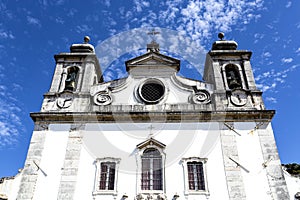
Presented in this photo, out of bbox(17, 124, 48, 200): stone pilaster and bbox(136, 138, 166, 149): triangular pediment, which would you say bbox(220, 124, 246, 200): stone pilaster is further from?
bbox(17, 124, 48, 200): stone pilaster

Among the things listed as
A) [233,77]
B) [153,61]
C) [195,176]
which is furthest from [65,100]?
[233,77]

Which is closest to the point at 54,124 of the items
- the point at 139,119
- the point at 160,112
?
the point at 139,119

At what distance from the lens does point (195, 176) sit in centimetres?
1109

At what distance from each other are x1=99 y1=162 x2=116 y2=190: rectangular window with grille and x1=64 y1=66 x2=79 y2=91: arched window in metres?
4.57

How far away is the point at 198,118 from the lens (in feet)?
40.7

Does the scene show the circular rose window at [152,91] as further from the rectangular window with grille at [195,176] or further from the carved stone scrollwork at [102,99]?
the rectangular window with grille at [195,176]

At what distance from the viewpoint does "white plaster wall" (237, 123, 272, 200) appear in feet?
34.9

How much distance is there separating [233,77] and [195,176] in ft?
18.7

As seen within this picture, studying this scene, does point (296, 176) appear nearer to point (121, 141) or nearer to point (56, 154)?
point (121, 141)

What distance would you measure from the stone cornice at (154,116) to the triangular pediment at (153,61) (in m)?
3.02

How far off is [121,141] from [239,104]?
5.56m

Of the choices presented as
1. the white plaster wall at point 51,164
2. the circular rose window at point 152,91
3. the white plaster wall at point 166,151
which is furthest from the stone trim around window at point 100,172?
the circular rose window at point 152,91

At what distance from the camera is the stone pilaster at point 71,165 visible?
10762mm

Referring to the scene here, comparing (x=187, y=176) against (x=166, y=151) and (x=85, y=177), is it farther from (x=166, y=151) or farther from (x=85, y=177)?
(x=85, y=177)
